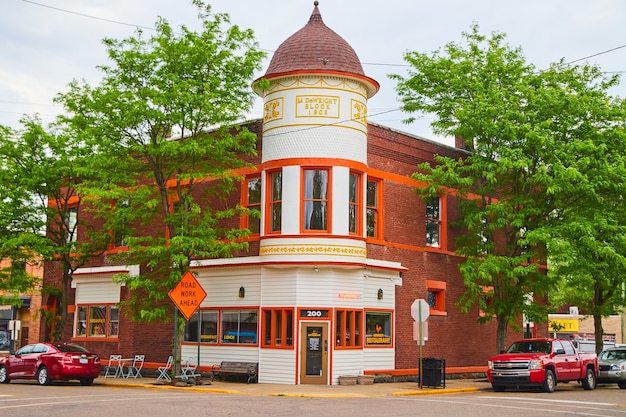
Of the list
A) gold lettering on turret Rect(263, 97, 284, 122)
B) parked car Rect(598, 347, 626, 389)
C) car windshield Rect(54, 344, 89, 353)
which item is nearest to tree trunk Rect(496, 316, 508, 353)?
parked car Rect(598, 347, 626, 389)

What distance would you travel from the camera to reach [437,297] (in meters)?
31.3

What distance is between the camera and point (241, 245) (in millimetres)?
25797

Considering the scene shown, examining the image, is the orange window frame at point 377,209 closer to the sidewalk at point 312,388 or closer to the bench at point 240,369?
the sidewalk at point 312,388

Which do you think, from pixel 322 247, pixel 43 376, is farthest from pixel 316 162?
pixel 43 376

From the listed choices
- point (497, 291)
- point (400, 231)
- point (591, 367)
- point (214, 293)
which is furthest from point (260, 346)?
point (591, 367)

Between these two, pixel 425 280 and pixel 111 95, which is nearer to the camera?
pixel 111 95

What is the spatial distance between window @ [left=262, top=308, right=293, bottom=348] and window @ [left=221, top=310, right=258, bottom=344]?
61 centimetres

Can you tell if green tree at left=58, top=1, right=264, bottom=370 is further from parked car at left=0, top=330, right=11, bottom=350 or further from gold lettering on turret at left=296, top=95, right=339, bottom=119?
parked car at left=0, top=330, right=11, bottom=350

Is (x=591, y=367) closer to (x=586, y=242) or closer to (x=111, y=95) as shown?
(x=586, y=242)

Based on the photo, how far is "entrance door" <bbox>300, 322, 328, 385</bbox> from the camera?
1017 inches

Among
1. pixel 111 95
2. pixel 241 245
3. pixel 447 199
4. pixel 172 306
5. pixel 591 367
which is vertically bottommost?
pixel 591 367

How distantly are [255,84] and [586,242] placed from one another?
12831 millimetres

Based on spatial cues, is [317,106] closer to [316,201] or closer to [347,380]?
[316,201]

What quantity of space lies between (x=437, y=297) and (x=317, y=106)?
983 centimetres
